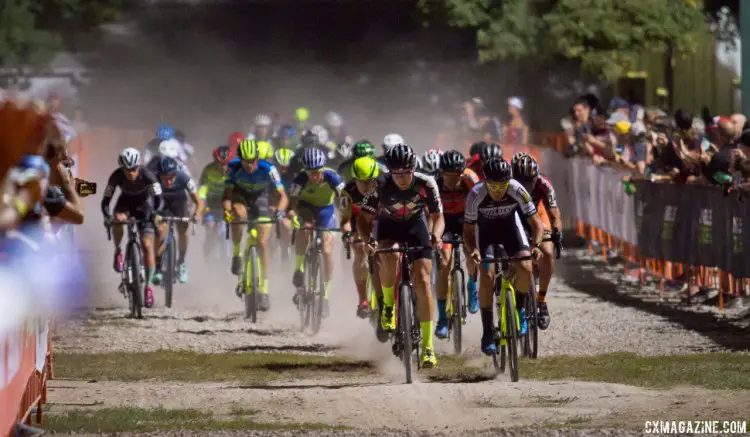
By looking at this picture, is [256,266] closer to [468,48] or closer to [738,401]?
[738,401]

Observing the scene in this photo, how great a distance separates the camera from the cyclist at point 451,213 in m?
18.2

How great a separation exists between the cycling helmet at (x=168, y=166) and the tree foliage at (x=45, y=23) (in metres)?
28.7

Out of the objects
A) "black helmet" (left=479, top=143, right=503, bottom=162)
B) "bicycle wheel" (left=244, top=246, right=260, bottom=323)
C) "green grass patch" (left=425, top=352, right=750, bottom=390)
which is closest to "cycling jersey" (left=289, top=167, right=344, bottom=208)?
"bicycle wheel" (left=244, top=246, right=260, bottom=323)

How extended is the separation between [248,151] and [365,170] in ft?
16.8

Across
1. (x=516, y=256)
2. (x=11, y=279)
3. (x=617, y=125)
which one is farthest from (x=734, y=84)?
(x=11, y=279)

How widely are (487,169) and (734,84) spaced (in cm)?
4027

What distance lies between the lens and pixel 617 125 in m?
27.9

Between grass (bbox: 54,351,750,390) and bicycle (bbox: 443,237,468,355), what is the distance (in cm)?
36

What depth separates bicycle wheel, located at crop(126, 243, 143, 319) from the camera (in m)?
21.8

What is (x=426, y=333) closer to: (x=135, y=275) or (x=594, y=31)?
(x=135, y=275)

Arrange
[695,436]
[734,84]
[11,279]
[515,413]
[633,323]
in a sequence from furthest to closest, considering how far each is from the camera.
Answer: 1. [734,84]
2. [633,323]
3. [515,413]
4. [695,436]
5. [11,279]

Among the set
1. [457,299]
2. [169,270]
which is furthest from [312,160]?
[457,299]

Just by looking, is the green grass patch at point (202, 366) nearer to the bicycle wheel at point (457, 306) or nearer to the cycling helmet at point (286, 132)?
the bicycle wheel at point (457, 306)

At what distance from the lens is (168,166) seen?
79.1 feet
